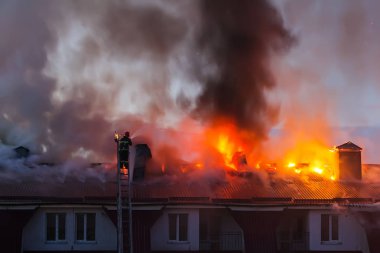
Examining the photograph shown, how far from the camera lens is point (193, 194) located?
2673 cm

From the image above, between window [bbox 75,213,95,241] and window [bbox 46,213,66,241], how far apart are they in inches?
22.6

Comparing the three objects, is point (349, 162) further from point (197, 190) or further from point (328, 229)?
point (197, 190)

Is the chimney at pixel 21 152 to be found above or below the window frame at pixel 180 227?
above

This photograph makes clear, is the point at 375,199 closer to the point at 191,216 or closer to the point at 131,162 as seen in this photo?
the point at 191,216

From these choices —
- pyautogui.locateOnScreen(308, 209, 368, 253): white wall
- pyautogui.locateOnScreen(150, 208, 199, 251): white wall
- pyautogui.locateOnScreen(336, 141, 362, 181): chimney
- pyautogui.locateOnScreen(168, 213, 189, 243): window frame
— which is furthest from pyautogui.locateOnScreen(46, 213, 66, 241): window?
pyautogui.locateOnScreen(336, 141, 362, 181): chimney

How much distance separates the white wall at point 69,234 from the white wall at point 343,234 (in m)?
9.06

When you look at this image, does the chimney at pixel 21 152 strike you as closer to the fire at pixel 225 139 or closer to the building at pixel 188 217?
the building at pixel 188 217

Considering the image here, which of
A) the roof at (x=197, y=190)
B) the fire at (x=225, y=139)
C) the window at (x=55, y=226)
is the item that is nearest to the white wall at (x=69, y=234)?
the window at (x=55, y=226)

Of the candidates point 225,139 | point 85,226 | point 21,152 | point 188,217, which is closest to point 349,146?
point 225,139

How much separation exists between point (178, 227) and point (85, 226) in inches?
162

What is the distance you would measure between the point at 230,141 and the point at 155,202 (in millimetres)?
11074

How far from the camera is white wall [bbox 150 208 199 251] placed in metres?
26.2

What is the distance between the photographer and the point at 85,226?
1016 inches

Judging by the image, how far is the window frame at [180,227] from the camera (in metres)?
26.3
